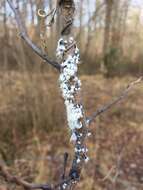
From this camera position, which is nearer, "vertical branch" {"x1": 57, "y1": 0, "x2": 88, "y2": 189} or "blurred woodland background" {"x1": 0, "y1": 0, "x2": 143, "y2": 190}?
"vertical branch" {"x1": 57, "y1": 0, "x2": 88, "y2": 189}

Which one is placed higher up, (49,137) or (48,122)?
(48,122)

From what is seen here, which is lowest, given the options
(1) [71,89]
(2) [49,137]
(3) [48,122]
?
(2) [49,137]

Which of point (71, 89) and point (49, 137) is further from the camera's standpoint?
point (49, 137)

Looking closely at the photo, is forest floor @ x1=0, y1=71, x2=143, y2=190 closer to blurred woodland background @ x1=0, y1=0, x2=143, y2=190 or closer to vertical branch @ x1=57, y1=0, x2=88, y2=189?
blurred woodland background @ x1=0, y1=0, x2=143, y2=190

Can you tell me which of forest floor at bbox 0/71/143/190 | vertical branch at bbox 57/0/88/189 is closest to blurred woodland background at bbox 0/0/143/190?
forest floor at bbox 0/71/143/190

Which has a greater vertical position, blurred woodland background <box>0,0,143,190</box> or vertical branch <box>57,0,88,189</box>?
vertical branch <box>57,0,88,189</box>

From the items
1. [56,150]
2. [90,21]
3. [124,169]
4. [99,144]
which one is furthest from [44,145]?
[90,21]

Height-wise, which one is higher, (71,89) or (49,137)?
(71,89)

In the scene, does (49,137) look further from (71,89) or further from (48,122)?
(71,89)

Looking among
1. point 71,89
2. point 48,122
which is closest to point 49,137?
point 48,122
